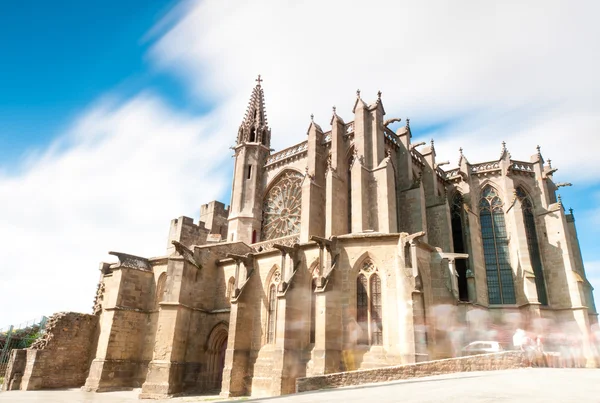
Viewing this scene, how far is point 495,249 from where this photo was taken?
26406 mm

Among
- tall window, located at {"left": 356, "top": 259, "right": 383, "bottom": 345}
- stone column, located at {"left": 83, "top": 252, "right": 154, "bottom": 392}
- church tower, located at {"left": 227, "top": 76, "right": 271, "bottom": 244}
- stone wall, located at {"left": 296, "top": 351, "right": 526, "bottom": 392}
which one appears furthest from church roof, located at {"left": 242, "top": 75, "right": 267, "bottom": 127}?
stone wall, located at {"left": 296, "top": 351, "right": 526, "bottom": 392}

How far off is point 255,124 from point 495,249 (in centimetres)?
1885

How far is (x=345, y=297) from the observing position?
15086 mm

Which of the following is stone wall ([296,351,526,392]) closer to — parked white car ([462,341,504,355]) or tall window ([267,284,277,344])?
tall window ([267,284,277,344])

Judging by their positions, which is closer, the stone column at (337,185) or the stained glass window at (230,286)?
the stained glass window at (230,286)

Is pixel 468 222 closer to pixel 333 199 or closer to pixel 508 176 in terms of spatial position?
pixel 508 176

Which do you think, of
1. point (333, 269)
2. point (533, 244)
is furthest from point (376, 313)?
point (533, 244)

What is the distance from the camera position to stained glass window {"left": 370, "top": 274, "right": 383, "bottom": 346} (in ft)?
47.0

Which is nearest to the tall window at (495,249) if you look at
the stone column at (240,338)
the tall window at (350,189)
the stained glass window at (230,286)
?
the tall window at (350,189)

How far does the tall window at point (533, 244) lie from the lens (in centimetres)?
2498

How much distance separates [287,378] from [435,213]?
14806 millimetres

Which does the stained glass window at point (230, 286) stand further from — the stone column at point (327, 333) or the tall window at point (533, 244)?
the tall window at point (533, 244)

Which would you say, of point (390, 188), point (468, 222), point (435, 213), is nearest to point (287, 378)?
point (390, 188)

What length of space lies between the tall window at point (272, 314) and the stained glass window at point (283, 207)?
22.8ft
